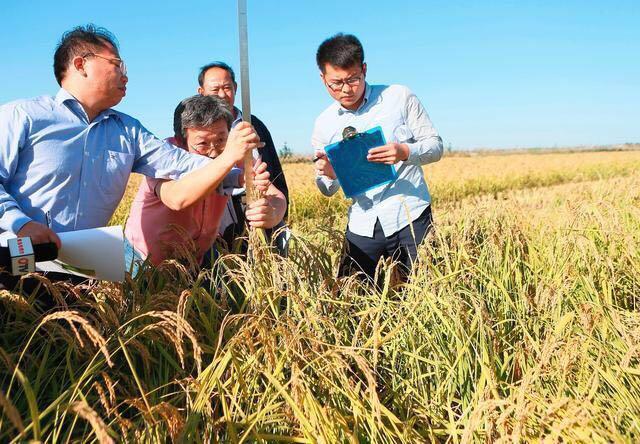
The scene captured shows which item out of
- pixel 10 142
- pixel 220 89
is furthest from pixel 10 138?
pixel 220 89

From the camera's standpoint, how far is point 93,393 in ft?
5.38

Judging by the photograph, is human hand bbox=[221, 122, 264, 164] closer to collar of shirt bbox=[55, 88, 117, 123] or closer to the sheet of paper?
the sheet of paper

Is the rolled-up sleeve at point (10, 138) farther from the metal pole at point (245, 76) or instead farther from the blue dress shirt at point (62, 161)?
the metal pole at point (245, 76)

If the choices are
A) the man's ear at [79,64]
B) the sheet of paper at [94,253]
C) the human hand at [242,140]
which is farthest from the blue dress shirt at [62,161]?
the human hand at [242,140]

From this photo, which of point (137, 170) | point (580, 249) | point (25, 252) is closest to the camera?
point (25, 252)

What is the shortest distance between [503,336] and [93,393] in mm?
1397

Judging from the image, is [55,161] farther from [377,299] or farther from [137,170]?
[377,299]

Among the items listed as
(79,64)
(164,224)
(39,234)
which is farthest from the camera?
(164,224)

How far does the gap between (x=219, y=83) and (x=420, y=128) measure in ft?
4.34

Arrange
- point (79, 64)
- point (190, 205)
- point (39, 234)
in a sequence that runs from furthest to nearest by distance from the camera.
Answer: point (190, 205), point (79, 64), point (39, 234)

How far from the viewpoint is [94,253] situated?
186 centimetres

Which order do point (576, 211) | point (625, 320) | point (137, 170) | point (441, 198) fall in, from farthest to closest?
point (441, 198), point (576, 211), point (137, 170), point (625, 320)

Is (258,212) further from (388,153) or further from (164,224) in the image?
(388,153)

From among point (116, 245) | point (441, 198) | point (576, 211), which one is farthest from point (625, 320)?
point (441, 198)
